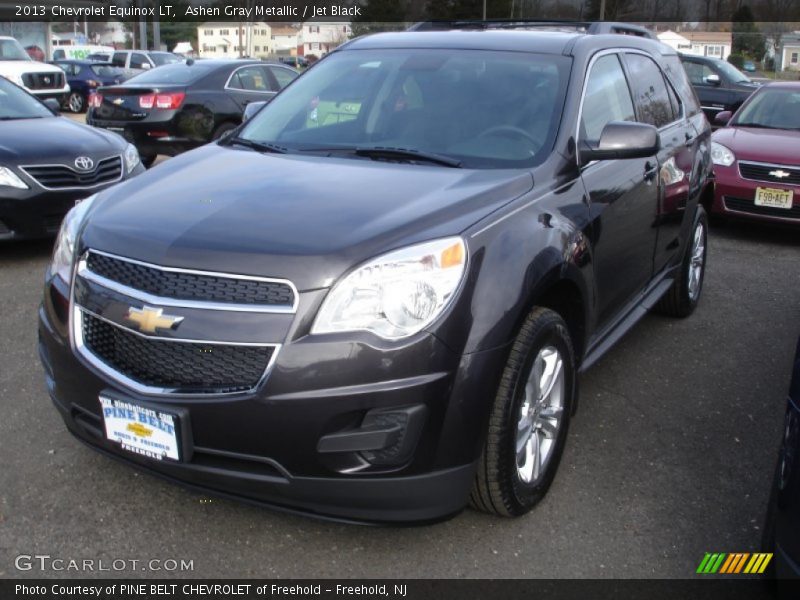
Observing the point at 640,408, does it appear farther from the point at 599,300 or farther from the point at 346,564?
the point at 346,564

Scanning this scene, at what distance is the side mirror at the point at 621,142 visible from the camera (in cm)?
344

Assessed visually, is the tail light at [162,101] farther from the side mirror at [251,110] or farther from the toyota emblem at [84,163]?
the side mirror at [251,110]

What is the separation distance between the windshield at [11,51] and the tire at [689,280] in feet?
58.3

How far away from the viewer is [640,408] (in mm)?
4047

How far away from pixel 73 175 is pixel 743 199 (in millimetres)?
5938

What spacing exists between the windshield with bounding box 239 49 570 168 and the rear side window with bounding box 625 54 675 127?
0.83 meters

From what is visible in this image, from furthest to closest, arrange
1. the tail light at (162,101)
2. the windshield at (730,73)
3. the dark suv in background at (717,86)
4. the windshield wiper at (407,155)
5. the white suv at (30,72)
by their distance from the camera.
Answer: the white suv at (30,72), the windshield at (730,73), the dark suv in background at (717,86), the tail light at (162,101), the windshield wiper at (407,155)

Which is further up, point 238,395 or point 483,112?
point 483,112

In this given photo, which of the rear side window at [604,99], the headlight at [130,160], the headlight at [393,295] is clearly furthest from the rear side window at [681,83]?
the headlight at [130,160]

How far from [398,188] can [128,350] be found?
3.60 ft

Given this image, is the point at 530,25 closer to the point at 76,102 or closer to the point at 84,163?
the point at 84,163

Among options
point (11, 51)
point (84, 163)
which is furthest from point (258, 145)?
point (11, 51)

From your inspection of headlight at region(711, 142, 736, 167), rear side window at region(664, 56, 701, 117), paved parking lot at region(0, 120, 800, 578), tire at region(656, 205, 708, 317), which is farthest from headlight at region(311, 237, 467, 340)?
headlight at region(711, 142, 736, 167)

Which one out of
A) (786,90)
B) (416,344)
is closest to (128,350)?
(416,344)
